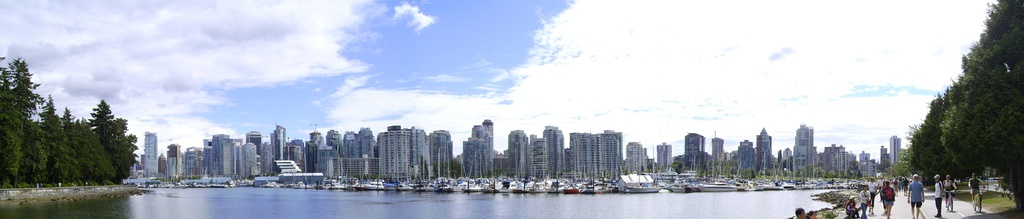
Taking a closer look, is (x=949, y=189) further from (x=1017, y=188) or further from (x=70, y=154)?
(x=70, y=154)

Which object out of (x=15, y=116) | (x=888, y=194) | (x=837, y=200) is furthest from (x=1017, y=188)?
(x=15, y=116)

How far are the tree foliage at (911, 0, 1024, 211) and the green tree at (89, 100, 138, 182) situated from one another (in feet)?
320

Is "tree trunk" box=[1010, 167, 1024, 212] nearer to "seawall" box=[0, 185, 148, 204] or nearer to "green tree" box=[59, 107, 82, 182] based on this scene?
"seawall" box=[0, 185, 148, 204]

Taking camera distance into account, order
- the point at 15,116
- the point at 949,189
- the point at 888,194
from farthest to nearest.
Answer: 1. the point at 15,116
2. the point at 949,189
3. the point at 888,194

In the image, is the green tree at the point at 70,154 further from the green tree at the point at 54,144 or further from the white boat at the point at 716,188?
the white boat at the point at 716,188

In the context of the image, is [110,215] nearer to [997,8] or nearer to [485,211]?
[485,211]

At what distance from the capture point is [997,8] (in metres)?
23.0

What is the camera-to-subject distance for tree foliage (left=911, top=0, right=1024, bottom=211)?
22000 mm

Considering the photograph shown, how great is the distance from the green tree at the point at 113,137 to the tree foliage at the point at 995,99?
320ft

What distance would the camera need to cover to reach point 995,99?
22344 mm

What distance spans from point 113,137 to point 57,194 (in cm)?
2684

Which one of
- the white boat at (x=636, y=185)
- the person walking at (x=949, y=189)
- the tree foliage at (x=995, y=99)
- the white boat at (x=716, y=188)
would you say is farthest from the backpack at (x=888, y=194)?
the white boat at (x=716, y=188)

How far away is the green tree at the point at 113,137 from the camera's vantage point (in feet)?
319

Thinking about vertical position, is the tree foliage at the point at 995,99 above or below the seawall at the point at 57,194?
above
